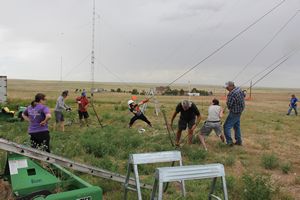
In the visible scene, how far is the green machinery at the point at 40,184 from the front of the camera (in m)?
4.71

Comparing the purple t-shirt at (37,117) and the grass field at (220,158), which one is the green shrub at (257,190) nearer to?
the grass field at (220,158)

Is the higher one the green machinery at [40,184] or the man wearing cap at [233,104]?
the man wearing cap at [233,104]

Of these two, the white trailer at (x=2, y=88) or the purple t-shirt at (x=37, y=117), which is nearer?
the purple t-shirt at (x=37, y=117)

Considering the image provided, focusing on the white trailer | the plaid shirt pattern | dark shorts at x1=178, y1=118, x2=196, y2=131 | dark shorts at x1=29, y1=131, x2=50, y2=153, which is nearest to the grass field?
dark shorts at x1=178, y1=118, x2=196, y2=131

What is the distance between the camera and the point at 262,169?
8.84 metres

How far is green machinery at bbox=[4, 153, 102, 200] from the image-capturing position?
4.71 metres

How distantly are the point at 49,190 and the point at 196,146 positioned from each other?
674 centimetres

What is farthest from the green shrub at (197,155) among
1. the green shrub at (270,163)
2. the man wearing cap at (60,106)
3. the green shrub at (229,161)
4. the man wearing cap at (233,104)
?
the man wearing cap at (60,106)

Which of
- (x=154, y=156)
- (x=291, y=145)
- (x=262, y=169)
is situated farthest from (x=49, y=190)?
(x=291, y=145)

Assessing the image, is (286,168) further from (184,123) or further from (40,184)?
(40,184)

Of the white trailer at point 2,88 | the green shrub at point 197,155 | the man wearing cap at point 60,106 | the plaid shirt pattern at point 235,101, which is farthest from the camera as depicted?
the white trailer at point 2,88

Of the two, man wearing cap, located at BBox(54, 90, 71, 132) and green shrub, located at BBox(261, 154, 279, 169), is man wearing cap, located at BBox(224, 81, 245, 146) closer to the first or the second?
green shrub, located at BBox(261, 154, 279, 169)

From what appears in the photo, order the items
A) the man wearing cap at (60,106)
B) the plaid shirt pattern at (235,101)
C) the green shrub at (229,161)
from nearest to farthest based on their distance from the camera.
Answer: the green shrub at (229,161), the plaid shirt pattern at (235,101), the man wearing cap at (60,106)

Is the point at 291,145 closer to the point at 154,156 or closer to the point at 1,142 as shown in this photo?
the point at 154,156
